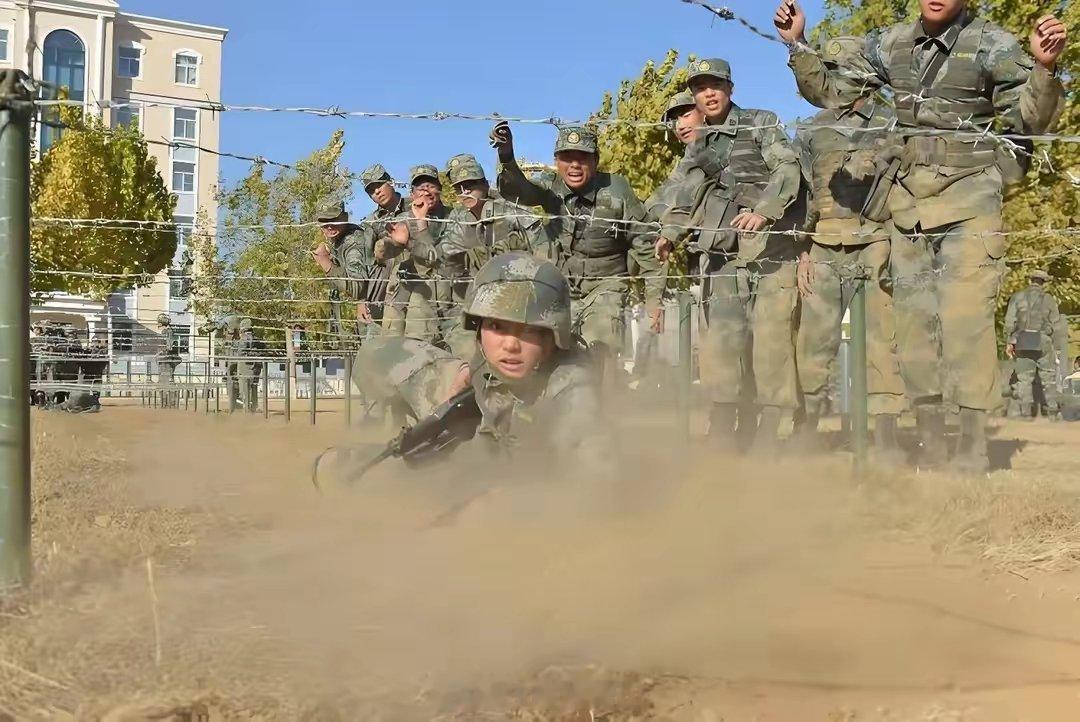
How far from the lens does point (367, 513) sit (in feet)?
13.2

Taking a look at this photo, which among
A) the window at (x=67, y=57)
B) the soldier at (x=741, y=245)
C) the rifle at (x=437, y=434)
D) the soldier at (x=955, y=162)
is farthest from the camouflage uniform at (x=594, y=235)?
the window at (x=67, y=57)

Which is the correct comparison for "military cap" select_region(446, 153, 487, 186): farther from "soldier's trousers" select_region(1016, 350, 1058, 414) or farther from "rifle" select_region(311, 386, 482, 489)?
"soldier's trousers" select_region(1016, 350, 1058, 414)

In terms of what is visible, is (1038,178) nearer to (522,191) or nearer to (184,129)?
(522,191)

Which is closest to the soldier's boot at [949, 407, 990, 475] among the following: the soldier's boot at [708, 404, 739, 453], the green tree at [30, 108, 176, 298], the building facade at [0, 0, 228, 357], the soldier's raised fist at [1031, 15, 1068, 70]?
the soldier's boot at [708, 404, 739, 453]

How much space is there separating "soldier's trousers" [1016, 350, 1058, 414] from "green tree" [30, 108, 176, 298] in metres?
13.9

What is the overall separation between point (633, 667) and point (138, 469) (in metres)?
4.23

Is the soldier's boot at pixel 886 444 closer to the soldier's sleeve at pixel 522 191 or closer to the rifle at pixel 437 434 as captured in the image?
the rifle at pixel 437 434

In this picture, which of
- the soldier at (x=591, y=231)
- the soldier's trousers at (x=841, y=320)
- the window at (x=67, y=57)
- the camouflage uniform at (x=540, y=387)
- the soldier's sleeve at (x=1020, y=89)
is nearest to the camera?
the camouflage uniform at (x=540, y=387)

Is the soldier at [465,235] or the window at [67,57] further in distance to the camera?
the window at [67,57]

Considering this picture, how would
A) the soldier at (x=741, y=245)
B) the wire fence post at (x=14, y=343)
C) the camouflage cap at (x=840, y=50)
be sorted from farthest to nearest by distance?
1. the soldier at (x=741, y=245)
2. the camouflage cap at (x=840, y=50)
3. the wire fence post at (x=14, y=343)

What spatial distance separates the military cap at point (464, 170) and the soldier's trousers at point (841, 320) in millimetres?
3544

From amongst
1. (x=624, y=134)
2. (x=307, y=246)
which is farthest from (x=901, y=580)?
(x=307, y=246)

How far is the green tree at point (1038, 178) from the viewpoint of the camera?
39.8 feet

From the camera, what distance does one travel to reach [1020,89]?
4.70 meters
